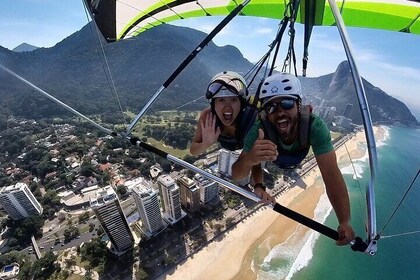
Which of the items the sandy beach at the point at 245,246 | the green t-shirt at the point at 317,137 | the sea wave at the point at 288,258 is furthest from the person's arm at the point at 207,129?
the sea wave at the point at 288,258

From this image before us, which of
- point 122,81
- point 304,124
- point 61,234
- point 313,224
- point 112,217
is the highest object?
point 304,124

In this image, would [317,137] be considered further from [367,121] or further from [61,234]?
[61,234]

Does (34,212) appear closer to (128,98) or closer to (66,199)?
(66,199)

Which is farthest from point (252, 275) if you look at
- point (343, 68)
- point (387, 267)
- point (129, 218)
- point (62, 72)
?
point (62, 72)

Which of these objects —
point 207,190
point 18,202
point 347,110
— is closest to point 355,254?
point 207,190

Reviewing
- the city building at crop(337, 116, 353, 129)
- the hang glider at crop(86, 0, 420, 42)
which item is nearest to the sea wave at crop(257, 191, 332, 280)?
the hang glider at crop(86, 0, 420, 42)

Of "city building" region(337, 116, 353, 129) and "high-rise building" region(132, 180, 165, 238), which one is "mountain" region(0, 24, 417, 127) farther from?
"high-rise building" region(132, 180, 165, 238)
